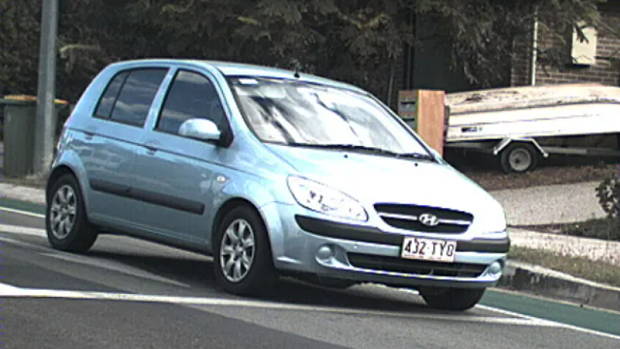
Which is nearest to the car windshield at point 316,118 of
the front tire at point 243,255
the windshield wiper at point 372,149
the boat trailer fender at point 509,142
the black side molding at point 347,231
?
the windshield wiper at point 372,149

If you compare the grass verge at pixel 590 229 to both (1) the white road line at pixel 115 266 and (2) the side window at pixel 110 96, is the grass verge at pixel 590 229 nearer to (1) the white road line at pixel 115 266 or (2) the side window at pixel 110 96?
(2) the side window at pixel 110 96

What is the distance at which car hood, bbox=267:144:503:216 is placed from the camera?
8.18 metres

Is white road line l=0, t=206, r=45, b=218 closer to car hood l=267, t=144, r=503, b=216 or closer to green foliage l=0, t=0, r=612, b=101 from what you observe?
green foliage l=0, t=0, r=612, b=101

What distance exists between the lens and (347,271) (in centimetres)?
812

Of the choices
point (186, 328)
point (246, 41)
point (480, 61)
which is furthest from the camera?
point (480, 61)

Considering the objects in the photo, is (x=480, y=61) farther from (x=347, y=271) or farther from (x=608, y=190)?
(x=347, y=271)

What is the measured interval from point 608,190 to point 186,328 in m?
9.82

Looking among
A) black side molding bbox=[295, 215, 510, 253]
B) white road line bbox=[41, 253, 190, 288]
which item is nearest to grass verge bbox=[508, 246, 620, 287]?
black side molding bbox=[295, 215, 510, 253]

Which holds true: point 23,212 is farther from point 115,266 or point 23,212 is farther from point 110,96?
point 115,266

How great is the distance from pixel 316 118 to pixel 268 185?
1106 millimetres

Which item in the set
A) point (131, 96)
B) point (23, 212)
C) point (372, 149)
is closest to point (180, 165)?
point (131, 96)

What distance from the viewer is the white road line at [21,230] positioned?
1191cm

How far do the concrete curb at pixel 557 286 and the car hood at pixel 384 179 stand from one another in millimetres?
1724

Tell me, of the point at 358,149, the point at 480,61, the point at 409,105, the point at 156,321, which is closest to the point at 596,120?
the point at 480,61
